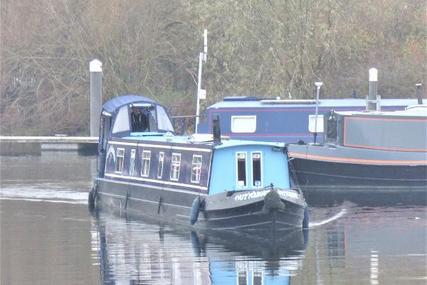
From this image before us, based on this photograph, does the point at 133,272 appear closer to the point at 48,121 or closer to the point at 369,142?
the point at 369,142

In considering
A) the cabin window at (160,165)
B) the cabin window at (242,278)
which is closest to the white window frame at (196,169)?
the cabin window at (160,165)

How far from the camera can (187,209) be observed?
82.5 feet

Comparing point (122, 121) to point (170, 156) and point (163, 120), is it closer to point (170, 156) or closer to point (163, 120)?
point (163, 120)

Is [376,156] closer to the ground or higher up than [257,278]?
higher up

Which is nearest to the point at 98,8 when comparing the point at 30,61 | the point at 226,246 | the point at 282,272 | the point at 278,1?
the point at 30,61

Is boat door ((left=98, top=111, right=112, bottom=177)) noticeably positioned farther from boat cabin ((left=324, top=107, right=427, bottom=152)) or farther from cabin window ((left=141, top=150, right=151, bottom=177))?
boat cabin ((left=324, top=107, right=427, bottom=152))

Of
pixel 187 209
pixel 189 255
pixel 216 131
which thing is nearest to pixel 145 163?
pixel 187 209

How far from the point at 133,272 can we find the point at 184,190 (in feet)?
17.9

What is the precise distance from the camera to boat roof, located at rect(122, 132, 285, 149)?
2438cm

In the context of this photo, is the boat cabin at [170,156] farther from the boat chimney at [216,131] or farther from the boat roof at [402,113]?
the boat roof at [402,113]

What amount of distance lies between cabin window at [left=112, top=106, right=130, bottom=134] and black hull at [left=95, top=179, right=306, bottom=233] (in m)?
1.20

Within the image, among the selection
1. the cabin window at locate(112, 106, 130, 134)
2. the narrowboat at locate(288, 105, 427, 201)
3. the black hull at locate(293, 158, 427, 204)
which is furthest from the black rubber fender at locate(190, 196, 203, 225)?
the narrowboat at locate(288, 105, 427, 201)

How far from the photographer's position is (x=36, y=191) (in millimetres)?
32031

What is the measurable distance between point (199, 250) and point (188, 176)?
3.18 m
